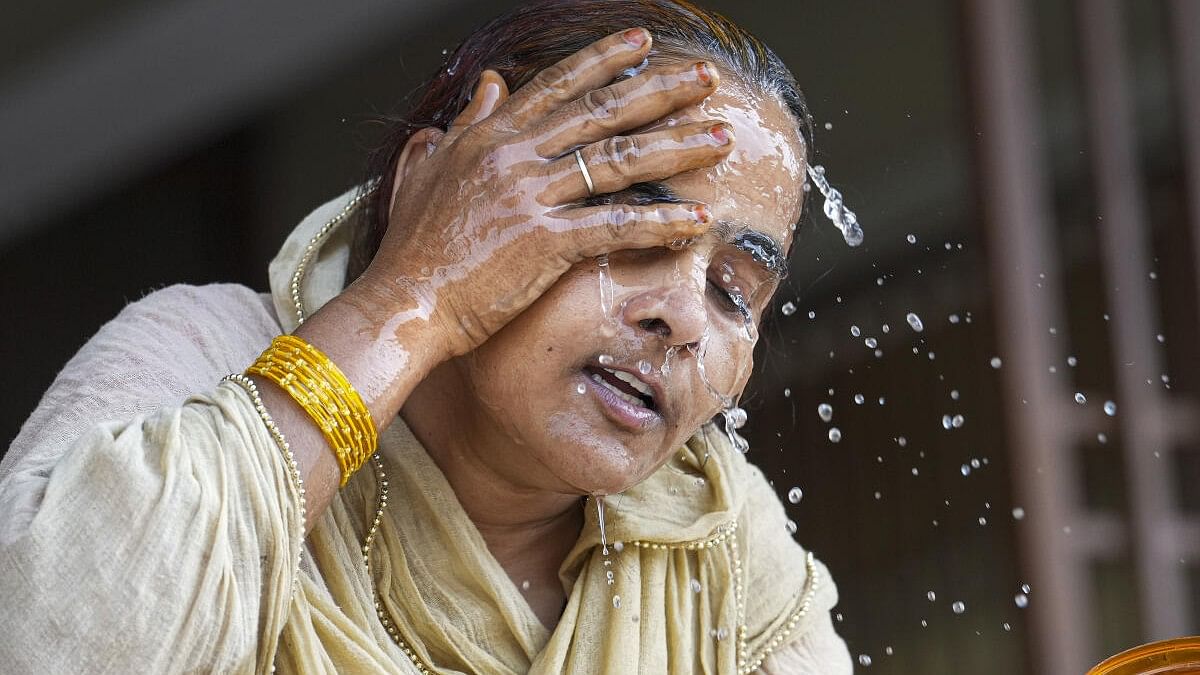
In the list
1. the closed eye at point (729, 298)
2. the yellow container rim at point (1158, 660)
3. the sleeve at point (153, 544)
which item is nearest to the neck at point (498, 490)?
the closed eye at point (729, 298)

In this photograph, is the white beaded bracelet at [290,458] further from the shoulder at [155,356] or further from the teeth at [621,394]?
the teeth at [621,394]

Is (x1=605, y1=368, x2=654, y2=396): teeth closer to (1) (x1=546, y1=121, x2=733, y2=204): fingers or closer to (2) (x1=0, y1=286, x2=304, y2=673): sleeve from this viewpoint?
(1) (x1=546, y1=121, x2=733, y2=204): fingers

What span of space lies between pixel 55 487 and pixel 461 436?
0.62 meters

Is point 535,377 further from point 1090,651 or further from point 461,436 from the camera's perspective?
point 1090,651

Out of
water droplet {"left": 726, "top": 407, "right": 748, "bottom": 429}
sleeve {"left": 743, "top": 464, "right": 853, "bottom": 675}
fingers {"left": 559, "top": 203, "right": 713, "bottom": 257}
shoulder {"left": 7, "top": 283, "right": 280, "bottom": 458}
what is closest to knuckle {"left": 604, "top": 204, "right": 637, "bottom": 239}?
fingers {"left": 559, "top": 203, "right": 713, "bottom": 257}

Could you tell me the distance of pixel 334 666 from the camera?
1629 millimetres

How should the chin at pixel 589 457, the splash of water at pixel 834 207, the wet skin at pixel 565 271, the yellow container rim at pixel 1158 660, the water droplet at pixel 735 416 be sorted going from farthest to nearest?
1. the splash of water at pixel 834 207
2. the water droplet at pixel 735 416
3. the chin at pixel 589 457
4. the wet skin at pixel 565 271
5. the yellow container rim at pixel 1158 660

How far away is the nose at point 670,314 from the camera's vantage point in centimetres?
170

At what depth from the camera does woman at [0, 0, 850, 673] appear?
4.56 feet

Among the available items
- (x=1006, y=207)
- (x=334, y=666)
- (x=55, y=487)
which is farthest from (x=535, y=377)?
(x=1006, y=207)

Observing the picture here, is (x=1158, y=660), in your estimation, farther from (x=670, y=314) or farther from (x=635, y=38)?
(x=635, y=38)

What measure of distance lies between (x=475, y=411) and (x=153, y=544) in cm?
57

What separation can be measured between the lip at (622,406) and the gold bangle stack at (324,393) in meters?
0.29

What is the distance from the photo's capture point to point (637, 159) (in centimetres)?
166
